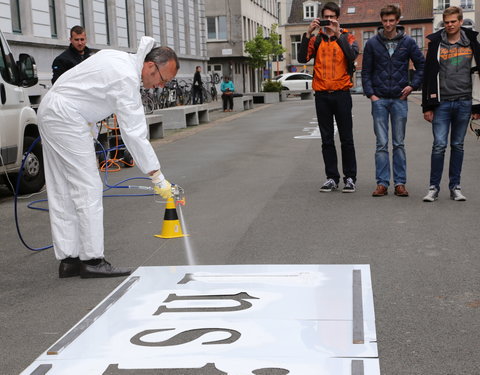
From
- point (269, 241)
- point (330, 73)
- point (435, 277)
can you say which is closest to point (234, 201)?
point (330, 73)

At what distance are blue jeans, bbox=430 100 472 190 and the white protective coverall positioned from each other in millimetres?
4095

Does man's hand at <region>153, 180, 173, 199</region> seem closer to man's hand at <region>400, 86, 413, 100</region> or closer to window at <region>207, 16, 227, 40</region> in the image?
man's hand at <region>400, 86, 413, 100</region>

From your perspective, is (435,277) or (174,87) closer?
(435,277)

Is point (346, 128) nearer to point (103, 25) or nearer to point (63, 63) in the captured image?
point (63, 63)

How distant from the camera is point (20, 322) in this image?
189 inches

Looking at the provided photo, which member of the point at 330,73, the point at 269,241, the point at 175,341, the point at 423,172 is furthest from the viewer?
the point at 423,172

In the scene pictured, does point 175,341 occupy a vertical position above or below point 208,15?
below

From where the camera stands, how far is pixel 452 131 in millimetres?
8625

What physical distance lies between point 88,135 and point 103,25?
87.3ft

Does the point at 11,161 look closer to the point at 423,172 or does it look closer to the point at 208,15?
the point at 423,172

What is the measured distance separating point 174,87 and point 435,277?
32.0 metres

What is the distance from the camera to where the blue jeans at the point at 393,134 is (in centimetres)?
891

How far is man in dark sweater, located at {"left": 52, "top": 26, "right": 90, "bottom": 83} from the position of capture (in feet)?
37.2

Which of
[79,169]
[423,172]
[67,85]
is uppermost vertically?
[67,85]
